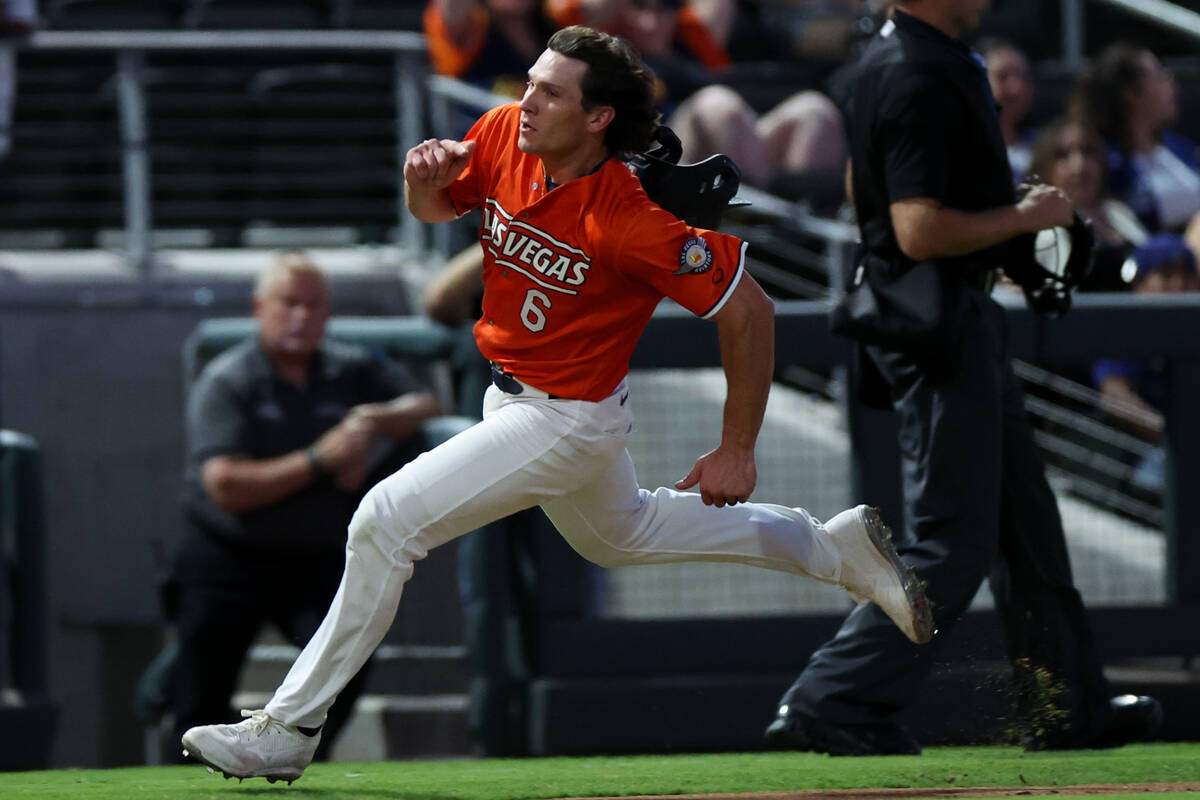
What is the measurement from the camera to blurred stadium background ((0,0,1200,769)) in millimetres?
6379

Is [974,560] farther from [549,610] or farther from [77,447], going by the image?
[77,447]

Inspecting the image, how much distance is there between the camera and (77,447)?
8312mm

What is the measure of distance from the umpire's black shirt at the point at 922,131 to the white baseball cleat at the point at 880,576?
714 mm

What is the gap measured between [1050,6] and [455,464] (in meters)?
9.07

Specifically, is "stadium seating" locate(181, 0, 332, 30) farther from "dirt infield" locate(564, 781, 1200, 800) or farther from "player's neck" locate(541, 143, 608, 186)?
"dirt infield" locate(564, 781, 1200, 800)

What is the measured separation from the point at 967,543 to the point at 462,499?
1340 mm

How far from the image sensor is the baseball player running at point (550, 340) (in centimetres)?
402

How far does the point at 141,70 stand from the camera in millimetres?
8406

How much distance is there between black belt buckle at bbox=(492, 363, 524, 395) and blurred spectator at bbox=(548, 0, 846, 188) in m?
4.33

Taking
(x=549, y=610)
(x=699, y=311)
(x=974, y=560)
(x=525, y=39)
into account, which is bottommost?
(x=549, y=610)

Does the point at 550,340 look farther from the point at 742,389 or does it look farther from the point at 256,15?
the point at 256,15

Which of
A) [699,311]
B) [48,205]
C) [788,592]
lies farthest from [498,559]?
[48,205]

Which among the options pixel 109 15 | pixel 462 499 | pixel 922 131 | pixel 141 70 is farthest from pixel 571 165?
pixel 109 15

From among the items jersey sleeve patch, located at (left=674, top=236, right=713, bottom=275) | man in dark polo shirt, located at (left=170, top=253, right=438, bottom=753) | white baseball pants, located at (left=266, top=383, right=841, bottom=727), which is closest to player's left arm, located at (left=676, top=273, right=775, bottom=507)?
jersey sleeve patch, located at (left=674, top=236, right=713, bottom=275)
